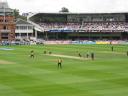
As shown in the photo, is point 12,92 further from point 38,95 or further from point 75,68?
point 75,68

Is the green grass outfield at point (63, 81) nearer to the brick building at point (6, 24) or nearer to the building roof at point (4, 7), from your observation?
the brick building at point (6, 24)

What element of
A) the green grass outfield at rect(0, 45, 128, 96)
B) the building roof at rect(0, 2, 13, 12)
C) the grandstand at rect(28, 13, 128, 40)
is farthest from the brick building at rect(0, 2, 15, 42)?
the green grass outfield at rect(0, 45, 128, 96)

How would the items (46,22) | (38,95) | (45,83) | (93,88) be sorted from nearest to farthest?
(38,95) → (93,88) → (45,83) → (46,22)

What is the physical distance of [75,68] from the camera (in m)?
45.4

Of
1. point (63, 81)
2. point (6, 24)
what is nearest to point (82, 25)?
point (6, 24)

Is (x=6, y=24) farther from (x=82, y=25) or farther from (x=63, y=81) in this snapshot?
(x=63, y=81)

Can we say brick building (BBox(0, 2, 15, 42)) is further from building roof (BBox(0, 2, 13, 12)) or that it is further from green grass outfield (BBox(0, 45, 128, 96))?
green grass outfield (BBox(0, 45, 128, 96))

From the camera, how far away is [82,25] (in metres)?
142

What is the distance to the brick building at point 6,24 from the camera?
127250 millimetres

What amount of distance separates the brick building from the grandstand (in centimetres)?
1253

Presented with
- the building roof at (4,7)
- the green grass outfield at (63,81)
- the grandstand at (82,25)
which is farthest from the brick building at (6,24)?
the green grass outfield at (63,81)

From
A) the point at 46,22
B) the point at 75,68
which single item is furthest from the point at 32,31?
the point at 75,68

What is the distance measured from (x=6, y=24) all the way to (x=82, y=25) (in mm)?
28065

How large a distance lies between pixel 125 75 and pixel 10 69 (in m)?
13.1
